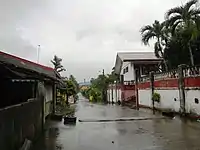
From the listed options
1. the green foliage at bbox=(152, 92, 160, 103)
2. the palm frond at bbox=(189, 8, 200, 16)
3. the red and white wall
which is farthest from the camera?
the red and white wall

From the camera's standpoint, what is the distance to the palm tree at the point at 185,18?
778 inches

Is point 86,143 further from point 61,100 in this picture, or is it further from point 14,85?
point 61,100

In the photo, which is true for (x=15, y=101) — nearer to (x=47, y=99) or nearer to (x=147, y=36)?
(x=47, y=99)

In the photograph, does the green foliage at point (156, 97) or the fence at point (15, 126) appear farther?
the green foliage at point (156, 97)

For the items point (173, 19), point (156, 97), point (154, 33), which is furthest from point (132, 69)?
point (173, 19)

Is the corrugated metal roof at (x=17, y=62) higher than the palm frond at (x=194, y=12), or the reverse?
the palm frond at (x=194, y=12)

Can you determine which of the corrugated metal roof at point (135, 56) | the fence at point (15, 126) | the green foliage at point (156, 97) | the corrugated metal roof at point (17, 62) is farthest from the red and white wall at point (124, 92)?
the fence at point (15, 126)

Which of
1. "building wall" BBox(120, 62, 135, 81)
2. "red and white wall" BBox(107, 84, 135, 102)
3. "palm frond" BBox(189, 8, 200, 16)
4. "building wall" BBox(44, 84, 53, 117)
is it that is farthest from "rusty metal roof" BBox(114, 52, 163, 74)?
"building wall" BBox(44, 84, 53, 117)

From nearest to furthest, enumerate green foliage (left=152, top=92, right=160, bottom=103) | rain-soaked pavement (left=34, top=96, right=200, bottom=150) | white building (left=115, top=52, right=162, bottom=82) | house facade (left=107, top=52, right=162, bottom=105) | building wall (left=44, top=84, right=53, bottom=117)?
rain-soaked pavement (left=34, top=96, right=200, bottom=150), building wall (left=44, top=84, right=53, bottom=117), green foliage (left=152, top=92, right=160, bottom=103), house facade (left=107, top=52, right=162, bottom=105), white building (left=115, top=52, right=162, bottom=82)

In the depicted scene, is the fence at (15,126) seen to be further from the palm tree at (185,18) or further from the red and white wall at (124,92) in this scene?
the red and white wall at (124,92)

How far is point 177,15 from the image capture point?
71.2 feet

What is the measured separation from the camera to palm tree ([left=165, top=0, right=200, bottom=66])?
1975 cm

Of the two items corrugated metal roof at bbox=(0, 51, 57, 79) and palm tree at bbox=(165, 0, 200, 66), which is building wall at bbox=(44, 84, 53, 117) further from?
palm tree at bbox=(165, 0, 200, 66)

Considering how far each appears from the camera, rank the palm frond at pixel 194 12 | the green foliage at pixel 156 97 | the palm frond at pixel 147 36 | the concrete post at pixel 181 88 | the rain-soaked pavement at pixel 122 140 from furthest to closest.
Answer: the palm frond at pixel 147 36
the green foliage at pixel 156 97
the palm frond at pixel 194 12
the concrete post at pixel 181 88
the rain-soaked pavement at pixel 122 140
